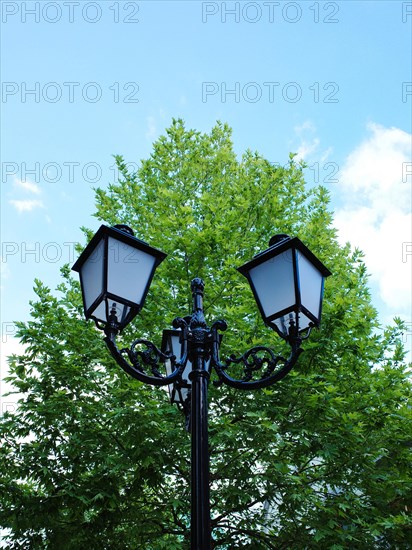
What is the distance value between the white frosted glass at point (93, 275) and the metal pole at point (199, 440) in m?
0.73

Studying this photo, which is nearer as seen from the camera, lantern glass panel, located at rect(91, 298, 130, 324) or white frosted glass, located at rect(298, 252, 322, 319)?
lantern glass panel, located at rect(91, 298, 130, 324)

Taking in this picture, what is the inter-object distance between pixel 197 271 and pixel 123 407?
2.89 meters

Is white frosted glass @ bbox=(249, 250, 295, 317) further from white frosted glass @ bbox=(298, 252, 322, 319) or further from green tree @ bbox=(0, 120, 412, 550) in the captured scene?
green tree @ bbox=(0, 120, 412, 550)

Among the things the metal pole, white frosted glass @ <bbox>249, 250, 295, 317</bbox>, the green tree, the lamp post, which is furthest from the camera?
the green tree

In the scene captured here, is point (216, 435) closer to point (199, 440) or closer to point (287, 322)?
point (287, 322)

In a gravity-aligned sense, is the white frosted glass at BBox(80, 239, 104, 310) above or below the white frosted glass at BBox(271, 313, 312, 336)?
above

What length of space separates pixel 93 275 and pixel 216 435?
4250 mm

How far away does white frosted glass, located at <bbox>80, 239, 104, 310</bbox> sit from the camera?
12.1 ft

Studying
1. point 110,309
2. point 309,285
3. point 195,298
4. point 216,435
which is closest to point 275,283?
point 309,285

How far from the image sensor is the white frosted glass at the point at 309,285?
382 cm

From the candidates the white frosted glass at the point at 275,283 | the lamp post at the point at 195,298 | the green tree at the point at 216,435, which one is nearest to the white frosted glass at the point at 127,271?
the lamp post at the point at 195,298

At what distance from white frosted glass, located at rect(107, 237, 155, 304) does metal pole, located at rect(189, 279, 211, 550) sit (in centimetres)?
46

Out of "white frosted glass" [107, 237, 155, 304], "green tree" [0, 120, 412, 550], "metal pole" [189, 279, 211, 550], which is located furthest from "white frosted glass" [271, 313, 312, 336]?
"green tree" [0, 120, 412, 550]

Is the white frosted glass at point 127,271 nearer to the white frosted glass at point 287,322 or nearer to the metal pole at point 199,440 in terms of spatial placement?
the metal pole at point 199,440
